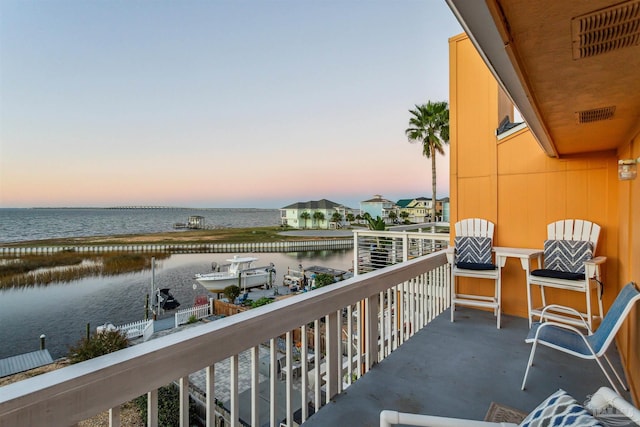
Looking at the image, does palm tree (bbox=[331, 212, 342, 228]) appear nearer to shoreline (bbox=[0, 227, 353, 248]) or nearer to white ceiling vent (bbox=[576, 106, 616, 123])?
shoreline (bbox=[0, 227, 353, 248])

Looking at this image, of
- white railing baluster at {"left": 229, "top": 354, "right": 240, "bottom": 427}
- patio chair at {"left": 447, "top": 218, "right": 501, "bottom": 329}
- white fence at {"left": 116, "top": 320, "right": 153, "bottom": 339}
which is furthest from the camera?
white fence at {"left": 116, "top": 320, "right": 153, "bottom": 339}

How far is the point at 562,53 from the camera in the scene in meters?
1.29

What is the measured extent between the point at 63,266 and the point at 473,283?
1951cm

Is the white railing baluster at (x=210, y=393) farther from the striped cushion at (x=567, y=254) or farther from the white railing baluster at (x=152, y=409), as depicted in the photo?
the striped cushion at (x=567, y=254)

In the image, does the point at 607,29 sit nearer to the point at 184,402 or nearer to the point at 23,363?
the point at 184,402

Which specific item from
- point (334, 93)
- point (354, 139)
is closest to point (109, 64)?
point (334, 93)

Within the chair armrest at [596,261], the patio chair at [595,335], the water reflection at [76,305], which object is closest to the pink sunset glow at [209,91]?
the chair armrest at [596,261]

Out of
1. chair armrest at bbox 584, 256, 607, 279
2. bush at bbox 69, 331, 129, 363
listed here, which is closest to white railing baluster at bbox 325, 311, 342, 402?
chair armrest at bbox 584, 256, 607, 279

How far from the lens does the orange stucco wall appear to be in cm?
336

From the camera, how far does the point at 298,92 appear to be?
36.4 feet

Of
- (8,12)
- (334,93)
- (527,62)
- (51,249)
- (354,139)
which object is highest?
(8,12)

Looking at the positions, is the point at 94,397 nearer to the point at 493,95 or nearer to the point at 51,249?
the point at 493,95

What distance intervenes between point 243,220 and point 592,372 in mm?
48802

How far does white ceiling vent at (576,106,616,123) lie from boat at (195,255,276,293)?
14.0 m
